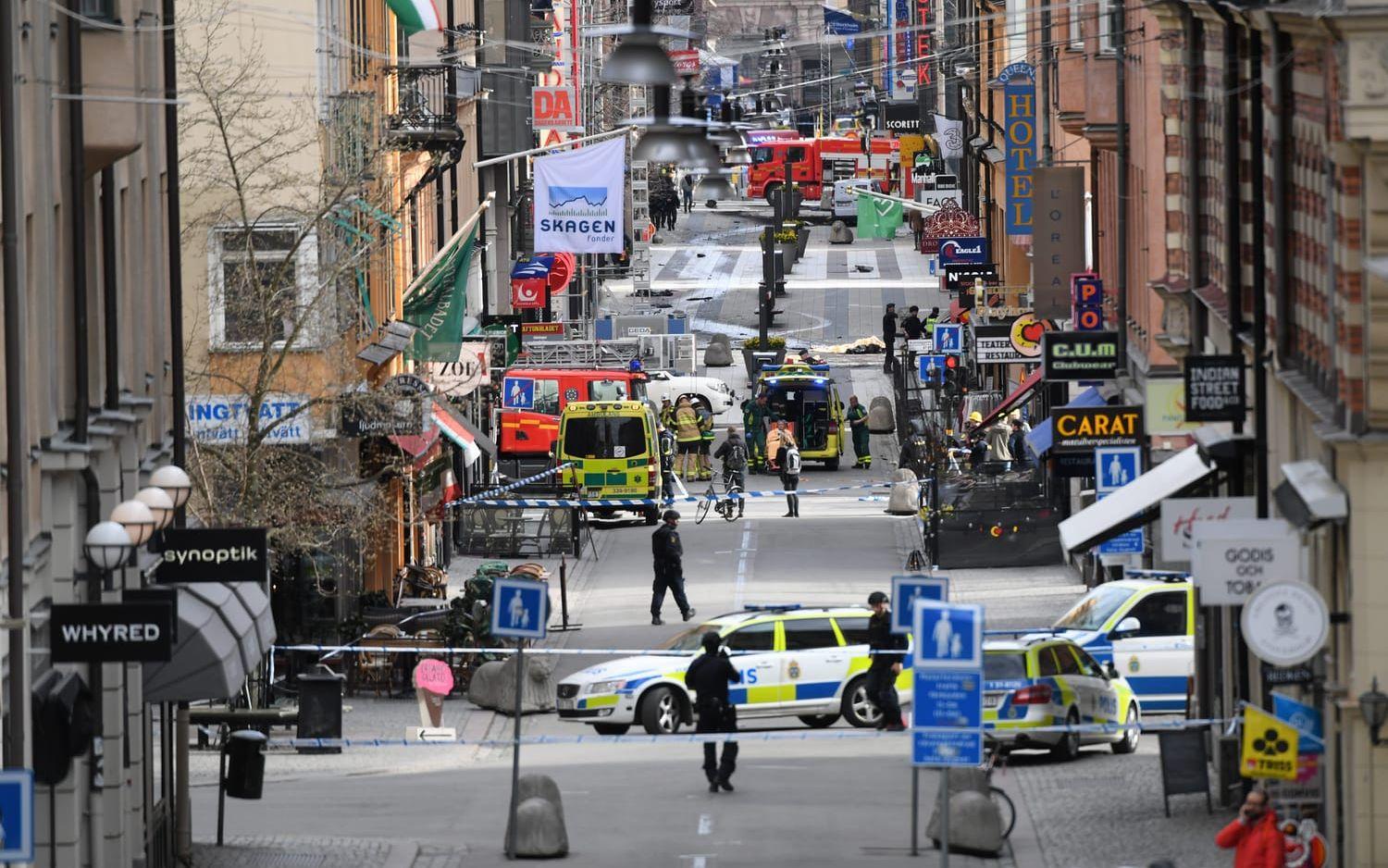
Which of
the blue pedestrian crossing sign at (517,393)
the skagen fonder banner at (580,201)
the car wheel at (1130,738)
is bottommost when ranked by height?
the car wheel at (1130,738)

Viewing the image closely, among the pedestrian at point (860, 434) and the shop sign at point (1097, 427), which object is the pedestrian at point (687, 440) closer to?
the pedestrian at point (860, 434)

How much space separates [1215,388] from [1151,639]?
6.51 metres

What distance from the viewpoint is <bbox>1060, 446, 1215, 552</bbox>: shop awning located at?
2483 cm

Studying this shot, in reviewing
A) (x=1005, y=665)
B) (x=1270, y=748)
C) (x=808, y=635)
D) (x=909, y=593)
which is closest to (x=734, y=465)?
(x=808, y=635)

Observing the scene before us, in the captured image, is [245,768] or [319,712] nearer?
[245,768]

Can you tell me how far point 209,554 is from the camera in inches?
866

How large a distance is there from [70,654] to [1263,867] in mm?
7738

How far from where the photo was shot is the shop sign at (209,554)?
71.5 feet

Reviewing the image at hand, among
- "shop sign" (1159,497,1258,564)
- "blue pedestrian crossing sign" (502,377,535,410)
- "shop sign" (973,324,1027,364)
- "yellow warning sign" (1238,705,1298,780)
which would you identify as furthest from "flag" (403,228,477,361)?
"yellow warning sign" (1238,705,1298,780)

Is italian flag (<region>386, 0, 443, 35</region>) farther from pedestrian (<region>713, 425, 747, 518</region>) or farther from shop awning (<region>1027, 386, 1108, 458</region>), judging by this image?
pedestrian (<region>713, 425, 747, 518</region>)

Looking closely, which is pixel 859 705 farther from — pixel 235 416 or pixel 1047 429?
pixel 1047 429

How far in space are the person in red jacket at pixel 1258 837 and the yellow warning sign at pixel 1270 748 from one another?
83 centimetres

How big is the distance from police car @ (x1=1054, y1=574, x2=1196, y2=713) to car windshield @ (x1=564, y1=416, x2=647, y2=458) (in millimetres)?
20183

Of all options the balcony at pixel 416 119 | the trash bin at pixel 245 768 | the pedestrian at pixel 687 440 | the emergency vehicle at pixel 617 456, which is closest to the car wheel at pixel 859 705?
the trash bin at pixel 245 768
